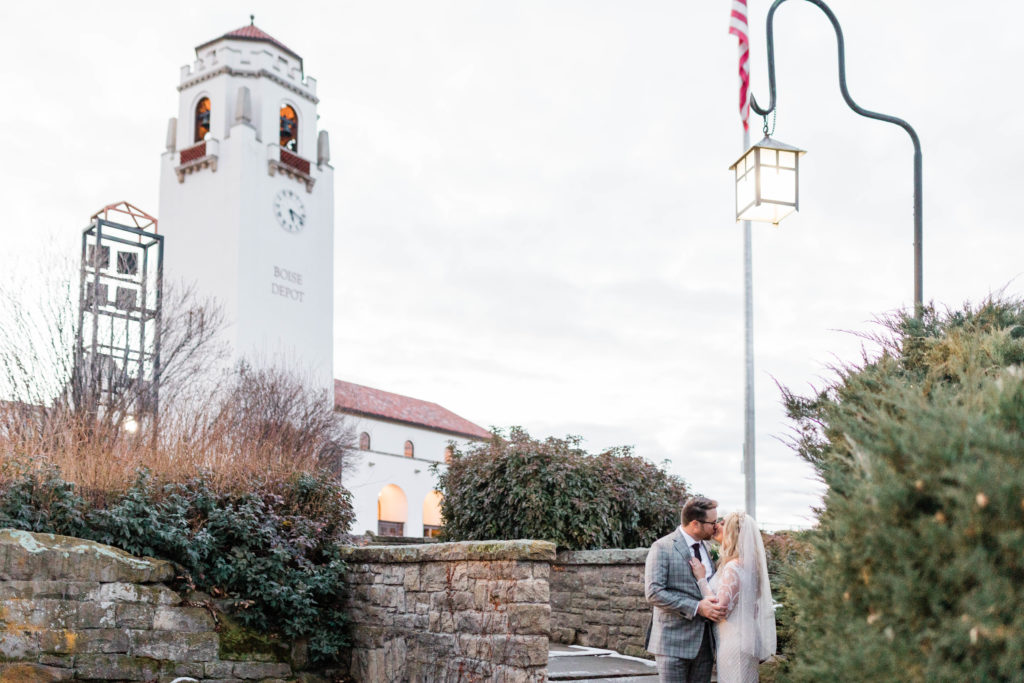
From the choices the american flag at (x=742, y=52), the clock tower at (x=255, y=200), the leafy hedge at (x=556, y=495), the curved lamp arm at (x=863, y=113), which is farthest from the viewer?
the clock tower at (x=255, y=200)

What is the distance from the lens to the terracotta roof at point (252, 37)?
43281 mm

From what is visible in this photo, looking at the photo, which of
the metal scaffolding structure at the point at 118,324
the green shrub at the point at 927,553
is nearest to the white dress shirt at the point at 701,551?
the green shrub at the point at 927,553

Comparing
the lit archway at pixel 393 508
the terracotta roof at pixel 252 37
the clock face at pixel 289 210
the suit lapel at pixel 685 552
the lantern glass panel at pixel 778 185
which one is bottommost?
the lit archway at pixel 393 508

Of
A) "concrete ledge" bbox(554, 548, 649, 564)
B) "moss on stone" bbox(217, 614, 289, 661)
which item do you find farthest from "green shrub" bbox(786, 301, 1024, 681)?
"moss on stone" bbox(217, 614, 289, 661)

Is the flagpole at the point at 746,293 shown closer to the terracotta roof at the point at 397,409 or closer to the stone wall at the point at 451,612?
the stone wall at the point at 451,612

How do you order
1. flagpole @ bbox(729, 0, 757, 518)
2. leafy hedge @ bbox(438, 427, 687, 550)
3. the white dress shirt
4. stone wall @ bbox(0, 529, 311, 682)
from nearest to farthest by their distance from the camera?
the white dress shirt
stone wall @ bbox(0, 529, 311, 682)
flagpole @ bbox(729, 0, 757, 518)
leafy hedge @ bbox(438, 427, 687, 550)

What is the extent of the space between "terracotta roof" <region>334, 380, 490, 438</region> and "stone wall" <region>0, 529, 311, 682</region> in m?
34.4

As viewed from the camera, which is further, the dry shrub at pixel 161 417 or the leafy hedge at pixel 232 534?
the dry shrub at pixel 161 417

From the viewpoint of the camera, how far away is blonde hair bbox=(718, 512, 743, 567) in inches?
227

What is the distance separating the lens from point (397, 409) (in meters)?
51.6

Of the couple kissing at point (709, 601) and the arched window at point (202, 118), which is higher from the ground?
the arched window at point (202, 118)

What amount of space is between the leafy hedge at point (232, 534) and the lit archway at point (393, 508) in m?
38.5

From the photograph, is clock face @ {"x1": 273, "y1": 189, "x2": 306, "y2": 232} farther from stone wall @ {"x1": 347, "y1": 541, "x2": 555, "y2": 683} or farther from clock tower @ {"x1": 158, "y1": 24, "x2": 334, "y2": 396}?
stone wall @ {"x1": 347, "y1": 541, "x2": 555, "y2": 683}

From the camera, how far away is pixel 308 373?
39.6 meters
